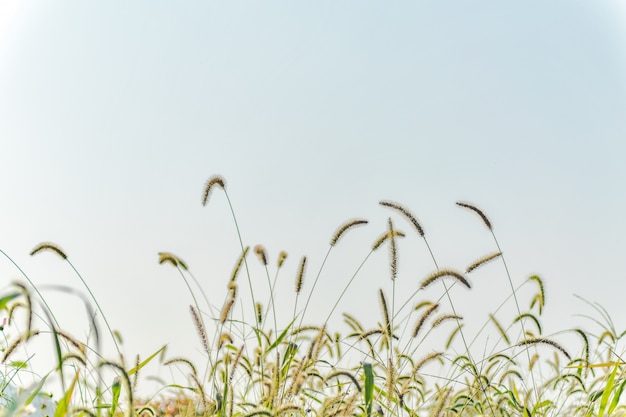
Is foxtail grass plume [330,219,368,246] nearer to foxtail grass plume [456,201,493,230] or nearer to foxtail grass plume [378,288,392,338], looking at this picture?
foxtail grass plume [456,201,493,230]

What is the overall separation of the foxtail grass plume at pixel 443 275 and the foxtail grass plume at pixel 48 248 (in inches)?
60.1

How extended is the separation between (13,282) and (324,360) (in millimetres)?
2030

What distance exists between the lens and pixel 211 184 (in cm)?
409

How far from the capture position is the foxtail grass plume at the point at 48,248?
3145 mm

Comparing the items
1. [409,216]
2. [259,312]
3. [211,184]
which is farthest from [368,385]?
[211,184]

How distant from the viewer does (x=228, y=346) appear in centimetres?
363

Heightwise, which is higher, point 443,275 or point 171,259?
point 171,259

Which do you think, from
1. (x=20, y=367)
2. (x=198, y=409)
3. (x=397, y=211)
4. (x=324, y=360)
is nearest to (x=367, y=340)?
(x=324, y=360)

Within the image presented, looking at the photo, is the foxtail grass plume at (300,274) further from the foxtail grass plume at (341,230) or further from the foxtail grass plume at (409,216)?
the foxtail grass plume at (409,216)

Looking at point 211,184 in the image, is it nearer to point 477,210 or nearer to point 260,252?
point 260,252

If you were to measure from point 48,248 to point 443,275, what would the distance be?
1.68m

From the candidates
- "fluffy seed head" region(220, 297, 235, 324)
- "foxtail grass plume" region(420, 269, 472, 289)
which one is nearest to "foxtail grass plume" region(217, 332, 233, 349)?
"fluffy seed head" region(220, 297, 235, 324)

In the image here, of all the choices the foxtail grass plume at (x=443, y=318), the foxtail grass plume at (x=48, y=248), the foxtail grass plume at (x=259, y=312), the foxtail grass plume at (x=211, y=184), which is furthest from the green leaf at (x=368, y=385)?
the foxtail grass plume at (x=211, y=184)

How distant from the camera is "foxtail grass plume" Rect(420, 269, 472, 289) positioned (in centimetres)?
304
